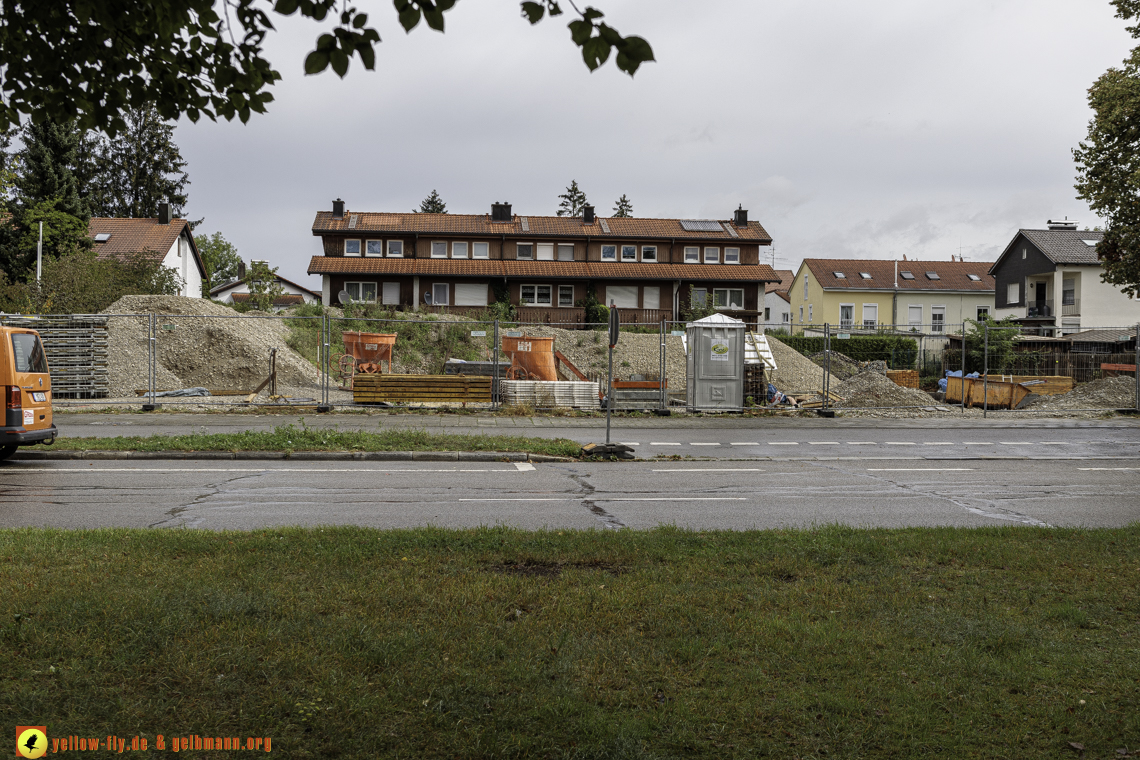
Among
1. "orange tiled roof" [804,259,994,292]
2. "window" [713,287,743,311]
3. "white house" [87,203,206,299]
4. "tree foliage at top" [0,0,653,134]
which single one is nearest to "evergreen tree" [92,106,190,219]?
"white house" [87,203,206,299]

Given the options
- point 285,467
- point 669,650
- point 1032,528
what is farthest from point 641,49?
point 285,467

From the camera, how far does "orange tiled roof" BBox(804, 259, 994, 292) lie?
70.9 meters

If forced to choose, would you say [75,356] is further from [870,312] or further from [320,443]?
[870,312]

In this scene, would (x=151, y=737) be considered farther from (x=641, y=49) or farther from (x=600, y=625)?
(x=641, y=49)

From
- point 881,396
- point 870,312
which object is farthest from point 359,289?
point 870,312

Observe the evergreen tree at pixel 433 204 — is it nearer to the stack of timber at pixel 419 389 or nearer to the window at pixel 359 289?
the window at pixel 359 289

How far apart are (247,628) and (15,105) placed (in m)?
3.96

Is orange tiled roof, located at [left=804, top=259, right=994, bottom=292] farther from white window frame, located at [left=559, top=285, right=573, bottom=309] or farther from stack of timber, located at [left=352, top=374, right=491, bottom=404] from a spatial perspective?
stack of timber, located at [left=352, top=374, right=491, bottom=404]

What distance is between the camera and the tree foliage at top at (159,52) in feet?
13.2

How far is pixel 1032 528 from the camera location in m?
7.80

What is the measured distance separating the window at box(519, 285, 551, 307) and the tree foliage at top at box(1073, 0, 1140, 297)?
117 feet

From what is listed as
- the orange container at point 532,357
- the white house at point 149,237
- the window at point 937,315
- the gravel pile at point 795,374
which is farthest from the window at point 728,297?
the orange container at point 532,357

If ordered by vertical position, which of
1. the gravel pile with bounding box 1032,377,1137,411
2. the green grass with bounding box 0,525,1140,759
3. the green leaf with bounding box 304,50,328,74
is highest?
the green leaf with bounding box 304,50,328,74

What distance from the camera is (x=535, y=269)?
56.8m
